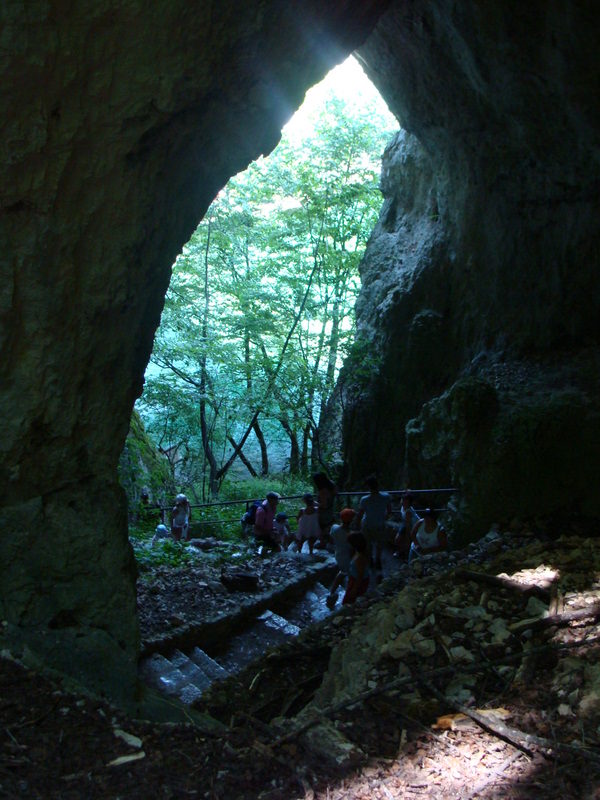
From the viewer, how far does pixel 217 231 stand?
18094mm

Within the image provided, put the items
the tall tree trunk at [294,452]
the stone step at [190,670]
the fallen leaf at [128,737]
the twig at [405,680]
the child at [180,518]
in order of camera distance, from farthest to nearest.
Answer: the tall tree trunk at [294,452]
the child at [180,518]
the stone step at [190,670]
the twig at [405,680]
the fallen leaf at [128,737]

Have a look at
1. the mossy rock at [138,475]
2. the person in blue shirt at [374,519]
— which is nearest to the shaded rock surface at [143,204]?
the person in blue shirt at [374,519]

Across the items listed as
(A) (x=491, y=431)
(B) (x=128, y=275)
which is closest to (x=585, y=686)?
(B) (x=128, y=275)

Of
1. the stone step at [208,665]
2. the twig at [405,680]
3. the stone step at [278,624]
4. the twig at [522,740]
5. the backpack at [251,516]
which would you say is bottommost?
the stone step at [208,665]

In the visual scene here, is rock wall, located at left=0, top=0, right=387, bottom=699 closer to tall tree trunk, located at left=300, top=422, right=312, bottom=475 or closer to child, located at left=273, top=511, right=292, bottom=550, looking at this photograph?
child, located at left=273, top=511, right=292, bottom=550

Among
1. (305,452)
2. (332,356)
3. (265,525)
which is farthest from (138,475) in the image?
(305,452)

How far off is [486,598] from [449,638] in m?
0.65

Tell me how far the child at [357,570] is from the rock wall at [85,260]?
2.86 m

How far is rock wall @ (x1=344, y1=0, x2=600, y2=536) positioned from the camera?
25.6 feet

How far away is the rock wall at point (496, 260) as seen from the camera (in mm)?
7805

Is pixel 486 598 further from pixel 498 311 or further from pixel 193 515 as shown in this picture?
pixel 193 515

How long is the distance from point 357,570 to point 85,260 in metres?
4.21

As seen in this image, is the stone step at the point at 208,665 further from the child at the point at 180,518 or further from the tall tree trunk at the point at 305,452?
the tall tree trunk at the point at 305,452

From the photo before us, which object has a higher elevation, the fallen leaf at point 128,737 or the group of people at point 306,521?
the group of people at point 306,521
